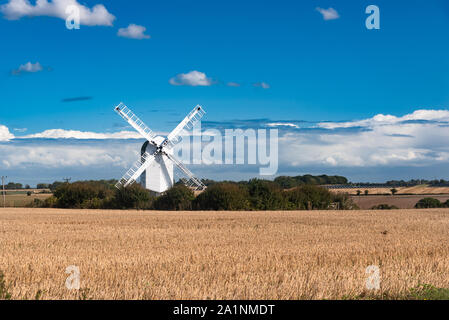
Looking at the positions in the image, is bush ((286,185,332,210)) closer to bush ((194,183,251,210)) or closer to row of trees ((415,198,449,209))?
bush ((194,183,251,210))

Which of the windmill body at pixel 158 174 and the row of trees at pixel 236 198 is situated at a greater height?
the windmill body at pixel 158 174

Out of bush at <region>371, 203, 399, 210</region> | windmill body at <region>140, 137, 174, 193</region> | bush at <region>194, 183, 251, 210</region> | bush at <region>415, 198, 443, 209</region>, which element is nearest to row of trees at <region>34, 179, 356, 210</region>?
bush at <region>194, 183, 251, 210</region>

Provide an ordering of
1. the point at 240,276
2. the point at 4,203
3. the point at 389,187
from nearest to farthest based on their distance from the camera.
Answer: the point at 240,276 < the point at 4,203 < the point at 389,187

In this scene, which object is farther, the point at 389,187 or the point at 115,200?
the point at 389,187

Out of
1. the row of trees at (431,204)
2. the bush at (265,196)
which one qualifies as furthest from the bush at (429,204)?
the bush at (265,196)

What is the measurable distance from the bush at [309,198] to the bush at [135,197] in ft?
44.4

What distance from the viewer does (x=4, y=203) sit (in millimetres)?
66312

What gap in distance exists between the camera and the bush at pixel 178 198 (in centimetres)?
5112

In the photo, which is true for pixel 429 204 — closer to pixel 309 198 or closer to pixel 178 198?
pixel 309 198

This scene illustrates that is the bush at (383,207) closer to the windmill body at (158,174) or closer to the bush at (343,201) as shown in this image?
the bush at (343,201)
